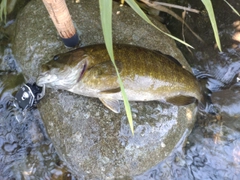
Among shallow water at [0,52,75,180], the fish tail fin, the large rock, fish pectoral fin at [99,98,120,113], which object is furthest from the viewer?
the fish tail fin

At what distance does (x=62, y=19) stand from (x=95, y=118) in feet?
3.36

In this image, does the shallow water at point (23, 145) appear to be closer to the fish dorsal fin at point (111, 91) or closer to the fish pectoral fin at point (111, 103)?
the fish pectoral fin at point (111, 103)

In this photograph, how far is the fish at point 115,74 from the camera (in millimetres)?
2268

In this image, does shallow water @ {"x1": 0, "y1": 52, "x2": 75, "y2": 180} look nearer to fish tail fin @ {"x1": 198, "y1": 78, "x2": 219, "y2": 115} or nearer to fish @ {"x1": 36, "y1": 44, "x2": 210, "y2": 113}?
fish @ {"x1": 36, "y1": 44, "x2": 210, "y2": 113}

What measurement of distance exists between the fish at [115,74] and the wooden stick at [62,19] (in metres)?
0.21

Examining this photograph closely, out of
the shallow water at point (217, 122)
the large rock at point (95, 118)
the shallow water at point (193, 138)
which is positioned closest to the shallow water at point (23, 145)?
the shallow water at point (193, 138)

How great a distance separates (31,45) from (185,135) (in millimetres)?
2067

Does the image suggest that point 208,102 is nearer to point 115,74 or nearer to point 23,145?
point 115,74

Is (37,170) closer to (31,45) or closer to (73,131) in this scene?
(73,131)

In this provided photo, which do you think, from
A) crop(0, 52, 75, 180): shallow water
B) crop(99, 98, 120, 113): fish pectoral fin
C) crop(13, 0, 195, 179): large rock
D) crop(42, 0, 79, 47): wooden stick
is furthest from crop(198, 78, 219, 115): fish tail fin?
crop(0, 52, 75, 180): shallow water

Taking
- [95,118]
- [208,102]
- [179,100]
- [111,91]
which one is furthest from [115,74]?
[208,102]

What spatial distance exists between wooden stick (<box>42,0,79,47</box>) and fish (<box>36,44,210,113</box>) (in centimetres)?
21

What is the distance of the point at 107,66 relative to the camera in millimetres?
2303

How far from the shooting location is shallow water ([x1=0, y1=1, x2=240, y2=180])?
10.1ft
